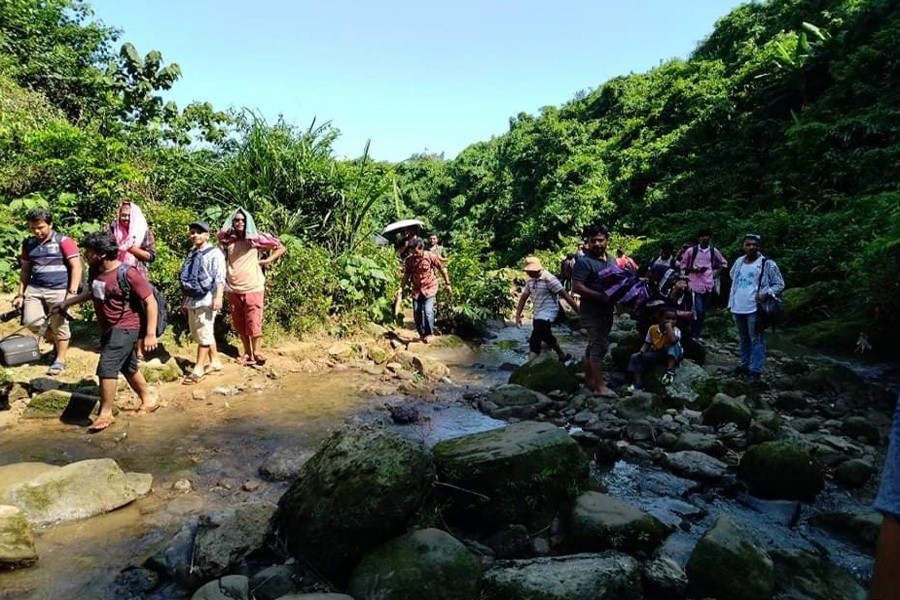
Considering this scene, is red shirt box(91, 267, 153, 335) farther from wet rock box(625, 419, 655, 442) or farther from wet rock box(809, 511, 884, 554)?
wet rock box(809, 511, 884, 554)

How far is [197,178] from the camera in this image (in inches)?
377

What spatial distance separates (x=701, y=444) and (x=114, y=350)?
5.58m

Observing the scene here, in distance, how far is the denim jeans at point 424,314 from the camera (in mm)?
9203

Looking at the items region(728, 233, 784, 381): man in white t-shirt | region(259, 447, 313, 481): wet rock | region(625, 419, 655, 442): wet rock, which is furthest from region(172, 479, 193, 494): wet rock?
region(728, 233, 784, 381): man in white t-shirt

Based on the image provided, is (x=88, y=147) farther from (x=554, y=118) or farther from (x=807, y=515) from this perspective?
(x=554, y=118)

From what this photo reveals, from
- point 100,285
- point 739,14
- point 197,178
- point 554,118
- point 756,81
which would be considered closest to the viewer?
point 100,285

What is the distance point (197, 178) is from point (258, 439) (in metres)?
6.05

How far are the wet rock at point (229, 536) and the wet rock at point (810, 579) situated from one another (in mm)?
3156

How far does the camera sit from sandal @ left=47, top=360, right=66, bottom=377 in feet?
20.3

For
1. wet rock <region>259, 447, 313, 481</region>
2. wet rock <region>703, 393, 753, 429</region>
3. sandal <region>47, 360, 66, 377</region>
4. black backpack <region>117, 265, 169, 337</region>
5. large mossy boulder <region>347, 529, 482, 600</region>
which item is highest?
black backpack <region>117, 265, 169, 337</region>

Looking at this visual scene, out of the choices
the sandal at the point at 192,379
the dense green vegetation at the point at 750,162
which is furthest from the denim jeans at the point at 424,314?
the dense green vegetation at the point at 750,162

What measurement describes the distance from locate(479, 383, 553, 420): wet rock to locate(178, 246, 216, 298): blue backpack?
3.65 metres

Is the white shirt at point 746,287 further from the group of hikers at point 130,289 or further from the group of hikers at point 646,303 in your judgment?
the group of hikers at point 130,289

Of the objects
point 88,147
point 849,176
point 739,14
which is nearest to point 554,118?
point 739,14
